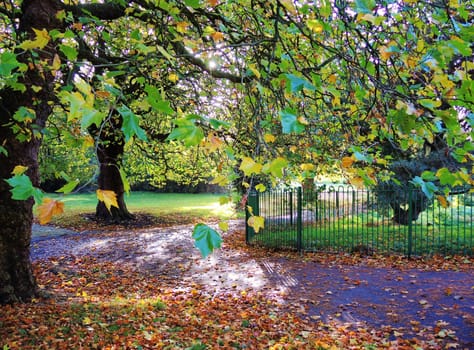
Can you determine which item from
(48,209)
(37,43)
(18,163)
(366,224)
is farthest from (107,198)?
(366,224)

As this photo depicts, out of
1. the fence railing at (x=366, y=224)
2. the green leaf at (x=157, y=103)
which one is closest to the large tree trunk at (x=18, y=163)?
the green leaf at (x=157, y=103)

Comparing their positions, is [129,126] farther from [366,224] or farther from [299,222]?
[366,224]

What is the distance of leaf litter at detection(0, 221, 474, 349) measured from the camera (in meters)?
4.89

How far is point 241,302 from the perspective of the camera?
6969mm

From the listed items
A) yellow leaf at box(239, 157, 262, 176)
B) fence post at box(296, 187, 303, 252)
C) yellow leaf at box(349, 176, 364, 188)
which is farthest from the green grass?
yellow leaf at box(239, 157, 262, 176)

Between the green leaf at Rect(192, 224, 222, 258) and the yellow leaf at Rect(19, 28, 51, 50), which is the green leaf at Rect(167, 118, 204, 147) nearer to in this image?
the green leaf at Rect(192, 224, 222, 258)

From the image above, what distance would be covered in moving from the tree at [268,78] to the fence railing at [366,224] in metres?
4.56

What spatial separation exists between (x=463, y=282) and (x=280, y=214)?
580 cm

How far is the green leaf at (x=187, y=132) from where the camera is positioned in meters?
1.51

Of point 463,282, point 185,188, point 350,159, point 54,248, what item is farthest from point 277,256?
point 185,188

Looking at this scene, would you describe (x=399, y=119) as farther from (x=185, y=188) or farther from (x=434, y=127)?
(x=185, y=188)

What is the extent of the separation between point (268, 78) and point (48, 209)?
5.09 feet

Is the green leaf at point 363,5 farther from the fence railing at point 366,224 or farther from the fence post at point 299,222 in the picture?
the fence post at point 299,222

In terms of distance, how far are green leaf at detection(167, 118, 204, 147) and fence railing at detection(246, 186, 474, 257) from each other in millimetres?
9927
